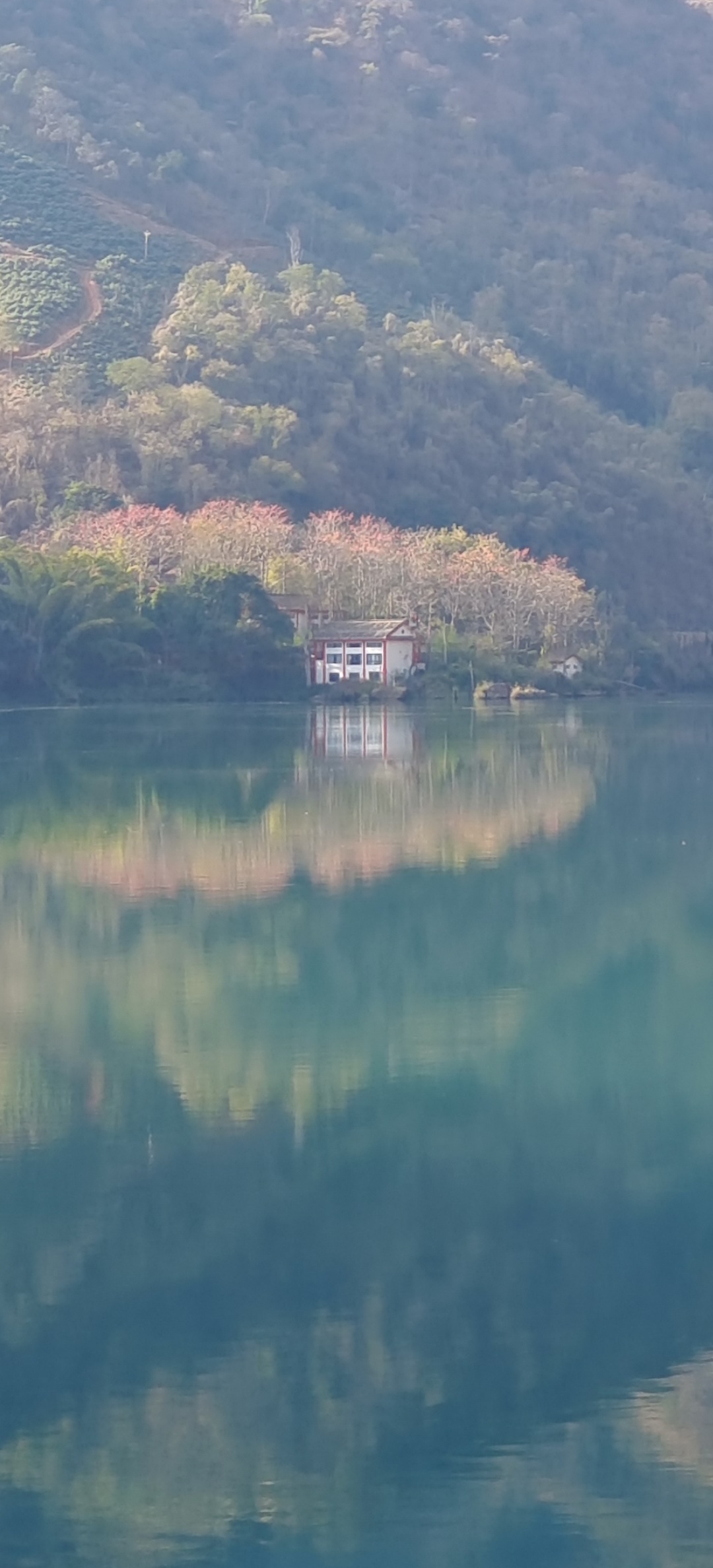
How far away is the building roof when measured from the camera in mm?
67812

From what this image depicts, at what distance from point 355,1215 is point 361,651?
57.5 metres

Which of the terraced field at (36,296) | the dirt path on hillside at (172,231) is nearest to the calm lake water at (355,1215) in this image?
the terraced field at (36,296)

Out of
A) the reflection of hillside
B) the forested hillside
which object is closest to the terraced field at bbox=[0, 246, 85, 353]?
the forested hillside

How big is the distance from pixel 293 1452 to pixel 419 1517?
725 millimetres

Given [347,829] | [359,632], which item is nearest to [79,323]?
[359,632]

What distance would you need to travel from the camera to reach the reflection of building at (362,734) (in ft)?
133

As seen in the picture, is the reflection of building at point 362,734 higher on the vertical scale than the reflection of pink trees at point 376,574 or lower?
lower

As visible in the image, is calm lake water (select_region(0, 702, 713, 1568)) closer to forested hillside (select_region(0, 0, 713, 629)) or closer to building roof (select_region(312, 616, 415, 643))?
building roof (select_region(312, 616, 415, 643))

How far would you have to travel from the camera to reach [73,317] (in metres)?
96.6

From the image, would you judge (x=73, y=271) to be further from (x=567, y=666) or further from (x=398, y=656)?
(x=398, y=656)

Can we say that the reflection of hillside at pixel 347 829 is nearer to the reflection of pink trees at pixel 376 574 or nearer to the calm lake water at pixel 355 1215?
the calm lake water at pixel 355 1215

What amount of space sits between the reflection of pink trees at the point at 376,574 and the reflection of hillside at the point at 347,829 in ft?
103

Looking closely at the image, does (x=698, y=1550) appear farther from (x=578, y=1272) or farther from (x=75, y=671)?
(x=75, y=671)

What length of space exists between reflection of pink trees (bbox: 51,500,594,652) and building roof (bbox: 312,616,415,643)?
7.75 ft
